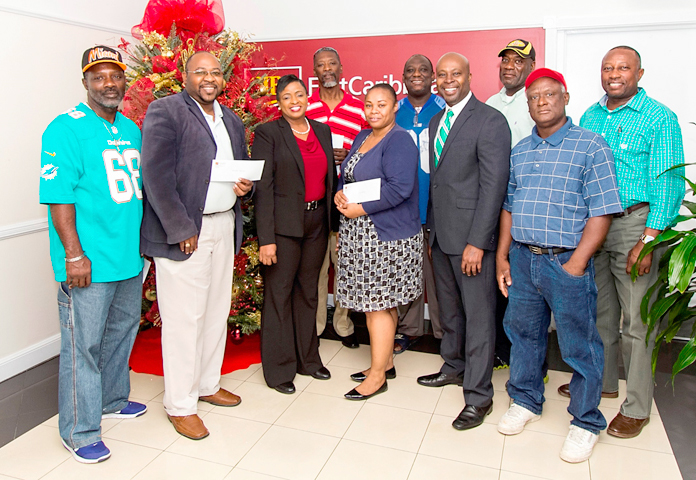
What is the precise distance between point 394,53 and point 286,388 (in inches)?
110

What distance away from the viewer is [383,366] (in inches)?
125

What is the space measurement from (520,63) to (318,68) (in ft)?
4.29

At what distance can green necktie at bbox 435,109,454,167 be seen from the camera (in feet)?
9.28

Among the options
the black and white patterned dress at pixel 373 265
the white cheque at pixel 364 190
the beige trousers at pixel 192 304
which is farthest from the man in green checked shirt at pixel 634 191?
the beige trousers at pixel 192 304

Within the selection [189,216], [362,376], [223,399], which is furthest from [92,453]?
[362,376]

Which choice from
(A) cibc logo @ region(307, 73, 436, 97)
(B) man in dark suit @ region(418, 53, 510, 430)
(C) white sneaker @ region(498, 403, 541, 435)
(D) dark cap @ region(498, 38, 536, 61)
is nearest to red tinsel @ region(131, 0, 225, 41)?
(A) cibc logo @ region(307, 73, 436, 97)

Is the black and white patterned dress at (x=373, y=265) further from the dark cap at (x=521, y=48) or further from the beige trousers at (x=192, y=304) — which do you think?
the dark cap at (x=521, y=48)

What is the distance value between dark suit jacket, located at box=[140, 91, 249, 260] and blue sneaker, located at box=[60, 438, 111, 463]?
948mm

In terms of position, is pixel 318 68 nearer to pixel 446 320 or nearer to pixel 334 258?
pixel 334 258

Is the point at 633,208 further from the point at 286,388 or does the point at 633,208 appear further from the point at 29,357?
the point at 29,357

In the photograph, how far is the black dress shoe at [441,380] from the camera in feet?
10.7

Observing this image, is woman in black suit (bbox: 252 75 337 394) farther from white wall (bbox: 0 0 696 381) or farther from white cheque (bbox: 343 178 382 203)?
white wall (bbox: 0 0 696 381)

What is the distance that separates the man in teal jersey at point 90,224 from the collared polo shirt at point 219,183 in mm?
338

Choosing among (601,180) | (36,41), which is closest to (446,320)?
(601,180)
